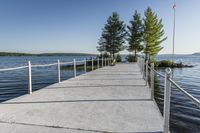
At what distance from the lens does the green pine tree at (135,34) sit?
4056 cm

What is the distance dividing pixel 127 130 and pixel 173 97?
8.33m

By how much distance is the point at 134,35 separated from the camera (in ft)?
134

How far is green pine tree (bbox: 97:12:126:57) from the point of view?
40713mm

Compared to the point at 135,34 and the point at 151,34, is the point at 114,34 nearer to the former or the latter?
the point at 135,34

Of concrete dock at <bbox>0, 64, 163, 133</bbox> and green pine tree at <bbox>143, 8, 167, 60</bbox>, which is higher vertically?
green pine tree at <bbox>143, 8, 167, 60</bbox>

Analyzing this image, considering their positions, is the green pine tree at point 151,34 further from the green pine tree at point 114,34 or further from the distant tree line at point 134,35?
the green pine tree at point 114,34

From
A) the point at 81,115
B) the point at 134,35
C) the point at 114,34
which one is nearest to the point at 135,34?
the point at 134,35

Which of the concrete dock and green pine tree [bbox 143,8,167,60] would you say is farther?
green pine tree [bbox 143,8,167,60]

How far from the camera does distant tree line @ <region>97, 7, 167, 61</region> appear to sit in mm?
40594

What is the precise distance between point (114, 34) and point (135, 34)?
4.05 metres

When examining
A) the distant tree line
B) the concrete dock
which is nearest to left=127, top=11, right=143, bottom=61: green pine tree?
the distant tree line

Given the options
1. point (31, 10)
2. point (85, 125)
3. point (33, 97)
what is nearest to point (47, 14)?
point (31, 10)

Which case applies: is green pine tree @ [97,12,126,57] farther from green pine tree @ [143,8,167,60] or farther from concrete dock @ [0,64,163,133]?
concrete dock @ [0,64,163,133]

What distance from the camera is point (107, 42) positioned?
4141cm
